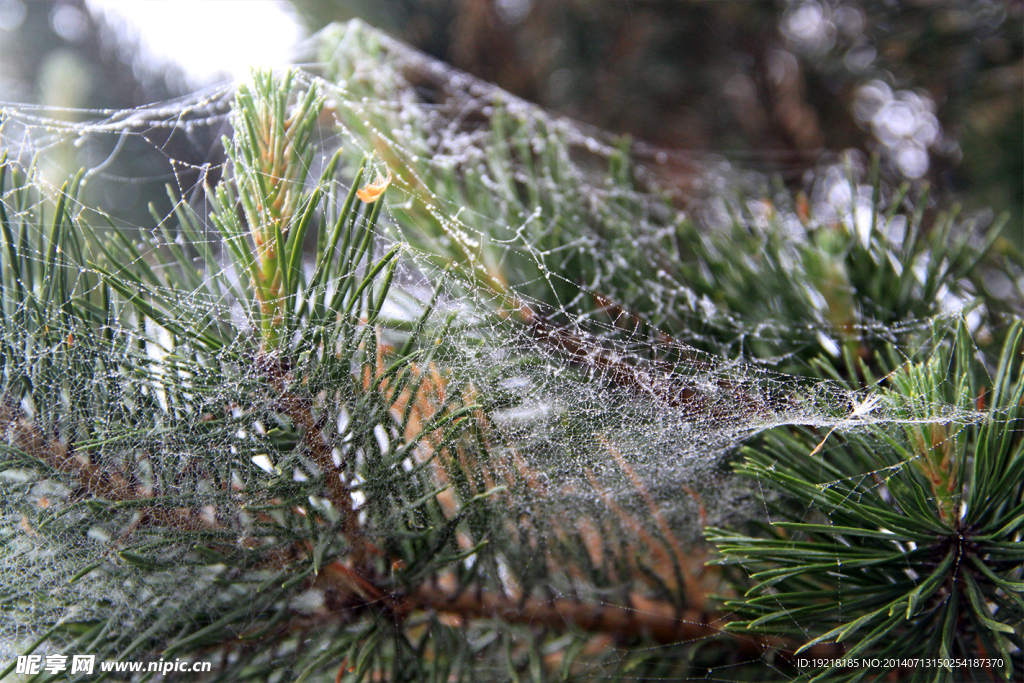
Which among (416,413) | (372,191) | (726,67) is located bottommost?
(416,413)

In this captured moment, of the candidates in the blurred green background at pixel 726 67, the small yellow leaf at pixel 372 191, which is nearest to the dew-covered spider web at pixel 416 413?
the small yellow leaf at pixel 372 191

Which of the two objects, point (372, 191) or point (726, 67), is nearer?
point (372, 191)

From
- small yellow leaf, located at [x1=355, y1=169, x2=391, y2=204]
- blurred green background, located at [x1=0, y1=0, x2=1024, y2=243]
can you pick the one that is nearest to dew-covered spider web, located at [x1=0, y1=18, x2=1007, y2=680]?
small yellow leaf, located at [x1=355, y1=169, x2=391, y2=204]

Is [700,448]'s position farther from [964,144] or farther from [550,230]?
[964,144]

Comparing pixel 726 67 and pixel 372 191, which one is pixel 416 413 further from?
pixel 726 67

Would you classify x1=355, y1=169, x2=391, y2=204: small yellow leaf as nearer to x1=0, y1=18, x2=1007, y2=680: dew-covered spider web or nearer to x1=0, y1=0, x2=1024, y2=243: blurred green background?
x1=0, y1=18, x2=1007, y2=680: dew-covered spider web

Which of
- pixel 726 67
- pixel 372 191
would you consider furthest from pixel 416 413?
pixel 726 67

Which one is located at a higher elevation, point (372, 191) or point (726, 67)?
point (726, 67)

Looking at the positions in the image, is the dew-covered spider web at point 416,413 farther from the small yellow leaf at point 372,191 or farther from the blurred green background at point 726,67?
the blurred green background at point 726,67
